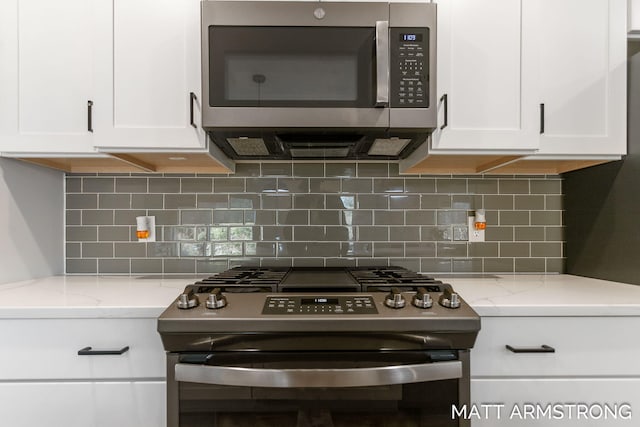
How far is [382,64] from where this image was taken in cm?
109

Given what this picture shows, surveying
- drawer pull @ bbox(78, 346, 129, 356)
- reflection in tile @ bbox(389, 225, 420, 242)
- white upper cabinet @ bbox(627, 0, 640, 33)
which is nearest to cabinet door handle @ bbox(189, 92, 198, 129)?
drawer pull @ bbox(78, 346, 129, 356)

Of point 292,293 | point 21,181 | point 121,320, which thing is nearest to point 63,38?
point 21,181

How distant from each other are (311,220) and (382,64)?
720mm

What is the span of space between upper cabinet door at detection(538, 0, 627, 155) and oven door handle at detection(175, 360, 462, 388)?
3.07ft

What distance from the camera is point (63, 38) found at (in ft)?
4.02

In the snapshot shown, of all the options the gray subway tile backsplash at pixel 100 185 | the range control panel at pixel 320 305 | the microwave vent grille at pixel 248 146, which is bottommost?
the range control panel at pixel 320 305

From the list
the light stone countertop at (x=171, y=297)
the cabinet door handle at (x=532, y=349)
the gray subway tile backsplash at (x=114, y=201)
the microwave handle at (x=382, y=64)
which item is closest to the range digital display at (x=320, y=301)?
the light stone countertop at (x=171, y=297)

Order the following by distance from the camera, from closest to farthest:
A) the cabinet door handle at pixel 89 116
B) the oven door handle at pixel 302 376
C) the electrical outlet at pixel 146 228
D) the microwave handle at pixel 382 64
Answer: the oven door handle at pixel 302 376, the microwave handle at pixel 382 64, the cabinet door handle at pixel 89 116, the electrical outlet at pixel 146 228

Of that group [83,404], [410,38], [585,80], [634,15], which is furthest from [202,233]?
[634,15]

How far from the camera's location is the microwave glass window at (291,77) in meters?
1.13

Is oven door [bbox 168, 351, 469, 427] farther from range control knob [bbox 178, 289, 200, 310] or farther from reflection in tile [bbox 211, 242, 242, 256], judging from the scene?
reflection in tile [bbox 211, 242, 242, 256]

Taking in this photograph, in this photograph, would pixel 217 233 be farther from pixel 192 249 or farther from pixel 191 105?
pixel 191 105

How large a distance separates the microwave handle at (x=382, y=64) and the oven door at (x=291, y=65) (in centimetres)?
1

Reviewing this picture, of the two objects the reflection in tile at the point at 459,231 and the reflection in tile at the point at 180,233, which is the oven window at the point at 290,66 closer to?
the reflection in tile at the point at 180,233
